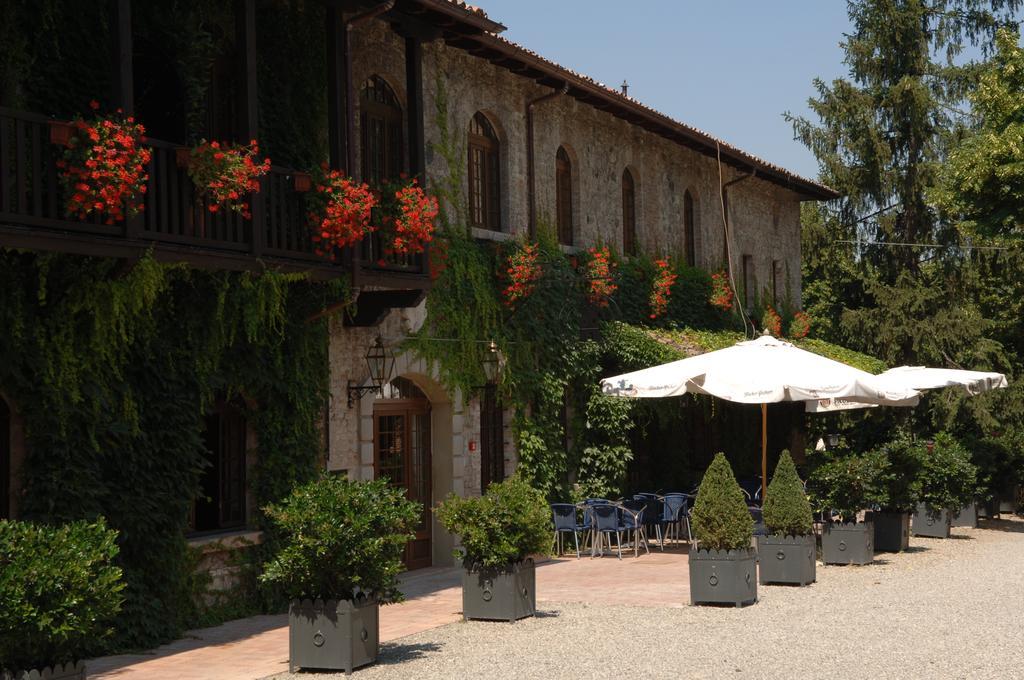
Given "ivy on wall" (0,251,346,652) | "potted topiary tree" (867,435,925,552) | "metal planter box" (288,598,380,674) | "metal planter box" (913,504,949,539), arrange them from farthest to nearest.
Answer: "metal planter box" (913,504,949,539)
"potted topiary tree" (867,435,925,552)
"ivy on wall" (0,251,346,652)
"metal planter box" (288,598,380,674)

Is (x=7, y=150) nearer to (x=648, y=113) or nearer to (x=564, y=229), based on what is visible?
(x=564, y=229)

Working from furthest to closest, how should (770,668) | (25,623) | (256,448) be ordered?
(256,448) → (770,668) → (25,623)

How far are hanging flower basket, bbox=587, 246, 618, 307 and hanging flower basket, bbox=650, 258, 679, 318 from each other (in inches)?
78.3

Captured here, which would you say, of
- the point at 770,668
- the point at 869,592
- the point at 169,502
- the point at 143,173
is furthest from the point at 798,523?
the point at 143,173

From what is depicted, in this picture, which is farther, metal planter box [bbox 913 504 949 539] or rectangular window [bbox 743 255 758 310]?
rectangular window [bbox 743 255 758 310]

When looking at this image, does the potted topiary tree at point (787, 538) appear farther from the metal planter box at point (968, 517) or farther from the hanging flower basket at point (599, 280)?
the metal planter box at point (968, 517)

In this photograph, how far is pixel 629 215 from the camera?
2045 cm

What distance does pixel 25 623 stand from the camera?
6582 mm

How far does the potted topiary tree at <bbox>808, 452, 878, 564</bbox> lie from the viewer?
15000 mm

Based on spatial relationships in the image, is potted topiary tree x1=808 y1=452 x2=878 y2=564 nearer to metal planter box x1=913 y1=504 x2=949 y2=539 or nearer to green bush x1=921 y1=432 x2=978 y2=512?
green bush x1=921 y1=432 x2=978 y2=512

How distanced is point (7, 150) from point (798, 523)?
838 centimetres

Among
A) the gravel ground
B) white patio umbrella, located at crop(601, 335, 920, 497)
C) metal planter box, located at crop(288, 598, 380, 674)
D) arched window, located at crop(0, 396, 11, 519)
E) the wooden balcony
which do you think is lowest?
the gravel ground

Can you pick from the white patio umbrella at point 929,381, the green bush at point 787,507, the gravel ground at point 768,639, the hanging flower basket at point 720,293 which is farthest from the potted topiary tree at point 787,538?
the hanging flower basket at point 720,293

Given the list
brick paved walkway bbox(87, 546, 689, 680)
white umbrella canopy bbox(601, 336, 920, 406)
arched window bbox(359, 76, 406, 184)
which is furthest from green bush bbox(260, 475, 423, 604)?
white umbrella canopy bbox(601, 336, 920, 406)
